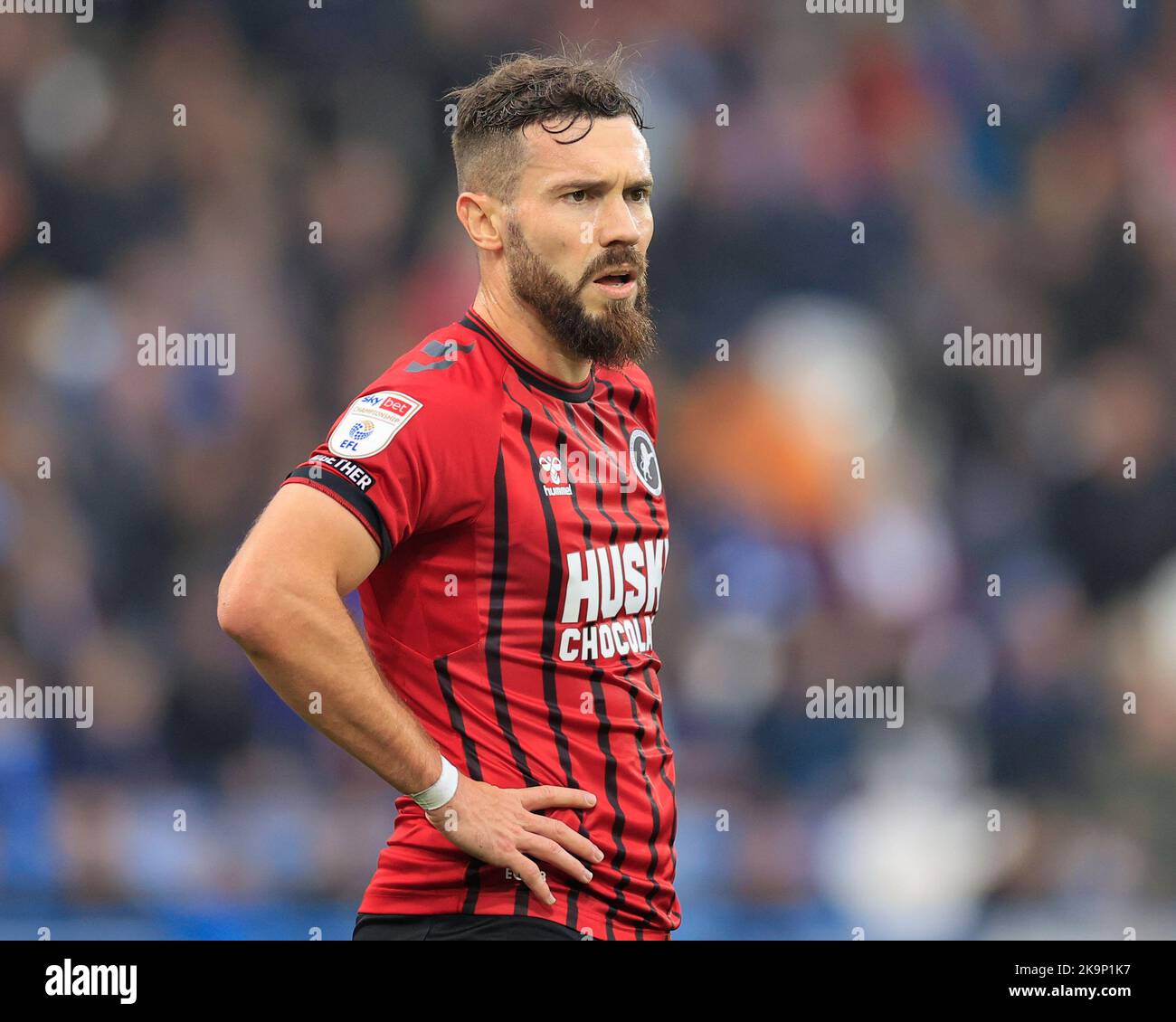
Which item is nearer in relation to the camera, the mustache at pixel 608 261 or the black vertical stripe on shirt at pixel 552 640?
the black vertical stripe on shirt at pixel 552 640

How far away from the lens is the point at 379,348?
5.94 m

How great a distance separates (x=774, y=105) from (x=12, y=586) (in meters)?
3.78

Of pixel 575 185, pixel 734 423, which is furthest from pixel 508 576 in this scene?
pixel 734 423

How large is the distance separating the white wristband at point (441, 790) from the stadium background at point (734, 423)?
277 centimetres

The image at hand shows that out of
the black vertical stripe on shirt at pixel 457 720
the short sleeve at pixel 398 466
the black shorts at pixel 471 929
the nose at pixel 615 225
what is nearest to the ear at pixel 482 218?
the nose at pixel 615 225

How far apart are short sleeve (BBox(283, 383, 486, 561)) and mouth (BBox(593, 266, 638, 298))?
0.43 m

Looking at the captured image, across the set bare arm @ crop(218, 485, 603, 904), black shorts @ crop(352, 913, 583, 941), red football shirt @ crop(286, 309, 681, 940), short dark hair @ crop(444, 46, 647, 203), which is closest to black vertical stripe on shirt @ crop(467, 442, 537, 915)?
red football shirt @ crop(286, 309, 681, 940)

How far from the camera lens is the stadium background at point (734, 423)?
527cm

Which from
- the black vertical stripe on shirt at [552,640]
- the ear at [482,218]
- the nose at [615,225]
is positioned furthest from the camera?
the ear at [482,218]

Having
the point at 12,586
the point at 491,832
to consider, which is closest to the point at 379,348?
the point at 12,586

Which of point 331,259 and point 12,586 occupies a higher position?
point 331,259

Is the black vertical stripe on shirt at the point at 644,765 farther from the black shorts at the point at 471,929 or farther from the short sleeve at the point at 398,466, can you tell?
the short sleeve at the point at 398,466

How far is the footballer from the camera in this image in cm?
237

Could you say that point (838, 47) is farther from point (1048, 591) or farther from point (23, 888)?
point (23, 888)
